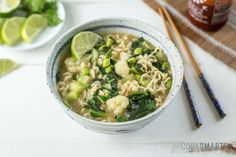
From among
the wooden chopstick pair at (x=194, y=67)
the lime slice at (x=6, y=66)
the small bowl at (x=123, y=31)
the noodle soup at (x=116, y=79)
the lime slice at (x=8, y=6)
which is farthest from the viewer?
the lime slice at (x=8, y=6)

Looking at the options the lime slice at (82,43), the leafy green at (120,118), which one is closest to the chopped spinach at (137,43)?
the lime slice at (82,43)

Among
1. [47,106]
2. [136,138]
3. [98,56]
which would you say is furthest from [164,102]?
[47,106]

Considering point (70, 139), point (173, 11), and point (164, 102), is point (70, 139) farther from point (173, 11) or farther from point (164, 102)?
point (173, 11)

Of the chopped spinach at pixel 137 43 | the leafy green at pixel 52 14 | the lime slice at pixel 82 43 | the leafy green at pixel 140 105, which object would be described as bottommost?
the leafy green at pixel 140 105

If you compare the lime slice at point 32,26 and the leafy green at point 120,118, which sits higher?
the lime slice at point 32,26

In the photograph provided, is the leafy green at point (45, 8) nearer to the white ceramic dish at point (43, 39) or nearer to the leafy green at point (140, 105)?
the white ceramic dish at point (43, 39)

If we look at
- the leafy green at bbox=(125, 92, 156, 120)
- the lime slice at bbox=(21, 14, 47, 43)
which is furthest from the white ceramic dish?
the leafy green at bbox=(125, 92, 156, 120)
